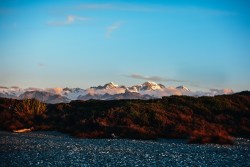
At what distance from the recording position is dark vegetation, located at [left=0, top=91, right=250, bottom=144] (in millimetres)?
32625

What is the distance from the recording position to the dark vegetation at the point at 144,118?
32.6 meters

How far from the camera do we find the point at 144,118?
38.1 metres

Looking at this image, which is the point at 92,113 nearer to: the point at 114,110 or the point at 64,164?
the point at 114,110

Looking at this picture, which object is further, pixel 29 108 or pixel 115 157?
pixel 29 108

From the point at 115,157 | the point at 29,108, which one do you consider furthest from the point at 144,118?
the point at 115,157

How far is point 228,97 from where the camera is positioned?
5188 cm

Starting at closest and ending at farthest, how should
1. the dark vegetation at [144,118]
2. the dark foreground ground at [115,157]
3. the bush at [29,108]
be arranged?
the dark foreground ground at [115,157] → the dark vegetation at [144,118] → the bush at [29,108]

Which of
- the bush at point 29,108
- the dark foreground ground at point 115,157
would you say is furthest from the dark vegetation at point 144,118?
the dark foreground ground at point 115,157

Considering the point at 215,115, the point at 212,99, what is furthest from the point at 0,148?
the point at 212,99

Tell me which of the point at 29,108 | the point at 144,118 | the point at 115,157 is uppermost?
the point at 29,108

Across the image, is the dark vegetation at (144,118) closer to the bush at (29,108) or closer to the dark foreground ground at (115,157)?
the bush at (29,108)

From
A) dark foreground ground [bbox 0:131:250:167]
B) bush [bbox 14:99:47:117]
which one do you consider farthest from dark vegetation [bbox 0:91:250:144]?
dark foreground ground [bbox 0:131:250:167]

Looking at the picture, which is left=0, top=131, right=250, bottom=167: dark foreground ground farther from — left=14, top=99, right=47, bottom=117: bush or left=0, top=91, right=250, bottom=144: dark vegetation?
left=14, top=99, right=47, bottom=117: bush

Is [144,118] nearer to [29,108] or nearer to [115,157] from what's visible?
[29,108]
